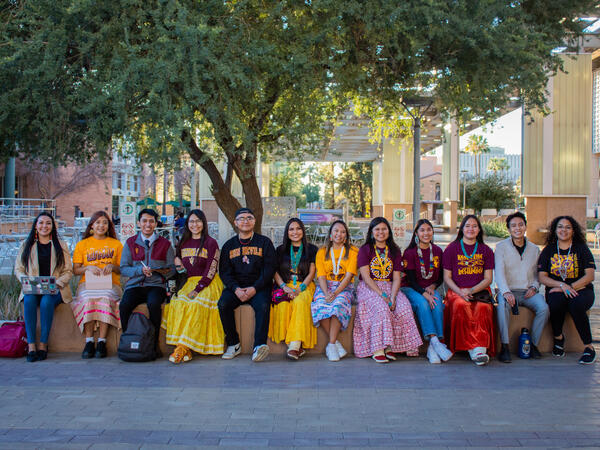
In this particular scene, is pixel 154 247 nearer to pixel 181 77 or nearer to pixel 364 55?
pixel 181 77

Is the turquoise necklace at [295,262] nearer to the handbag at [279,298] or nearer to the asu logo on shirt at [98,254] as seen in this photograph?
the handbag at [279,298]

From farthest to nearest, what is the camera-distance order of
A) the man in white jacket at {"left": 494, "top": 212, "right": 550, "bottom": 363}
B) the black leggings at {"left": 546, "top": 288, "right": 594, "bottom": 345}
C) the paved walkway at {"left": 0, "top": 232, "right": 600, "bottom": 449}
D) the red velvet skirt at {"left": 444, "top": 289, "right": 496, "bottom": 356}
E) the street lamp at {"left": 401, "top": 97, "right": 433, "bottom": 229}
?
the street lamp at {"left": 401, "top": 97, "right": 433, "bottom": 229} < the man in white jacket at {"left": 494, "top": 212, "right": 550, "bottom": 363} < the black leggings at {"left": 546, "top": 288, "right": 594, "bottom": 345} < the red velvet skirt at {"left": 444, "top": 289, "right": 496, "bottom": 356} < the paved walkway at {"left": 0, "top": 232, "right": 600, "bottom": 449}

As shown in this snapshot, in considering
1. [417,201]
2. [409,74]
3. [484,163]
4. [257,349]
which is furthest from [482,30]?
[484,163]

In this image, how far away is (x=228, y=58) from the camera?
6.67 metres

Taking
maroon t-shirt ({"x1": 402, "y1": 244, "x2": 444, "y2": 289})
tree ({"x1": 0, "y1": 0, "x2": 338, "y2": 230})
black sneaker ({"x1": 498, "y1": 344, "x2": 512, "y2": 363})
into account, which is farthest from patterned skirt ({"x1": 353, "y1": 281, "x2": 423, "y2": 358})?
tree ({"x1": 0, "y1": 0, "x2": 338, "y2": 230})

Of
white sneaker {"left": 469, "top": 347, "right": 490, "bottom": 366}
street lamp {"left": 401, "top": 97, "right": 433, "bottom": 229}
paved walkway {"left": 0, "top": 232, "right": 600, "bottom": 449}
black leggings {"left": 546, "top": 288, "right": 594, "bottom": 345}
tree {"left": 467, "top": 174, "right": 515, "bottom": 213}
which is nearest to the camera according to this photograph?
paved walkway {"left": 0, "top": 232, "right": 600, "bottom": 449}

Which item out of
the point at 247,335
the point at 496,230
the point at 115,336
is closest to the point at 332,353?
the point at 247,335

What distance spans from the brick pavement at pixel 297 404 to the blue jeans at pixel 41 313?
37cm

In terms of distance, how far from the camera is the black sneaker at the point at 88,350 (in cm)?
602

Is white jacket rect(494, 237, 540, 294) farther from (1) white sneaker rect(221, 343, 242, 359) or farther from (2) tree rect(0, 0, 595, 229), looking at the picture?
(1) white sneaker rect(221, 343, 242, 359)

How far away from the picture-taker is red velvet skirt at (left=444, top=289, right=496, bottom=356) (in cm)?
579

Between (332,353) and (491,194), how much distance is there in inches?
1445

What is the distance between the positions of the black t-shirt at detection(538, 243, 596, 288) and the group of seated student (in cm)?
1

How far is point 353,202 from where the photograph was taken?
200 feet
